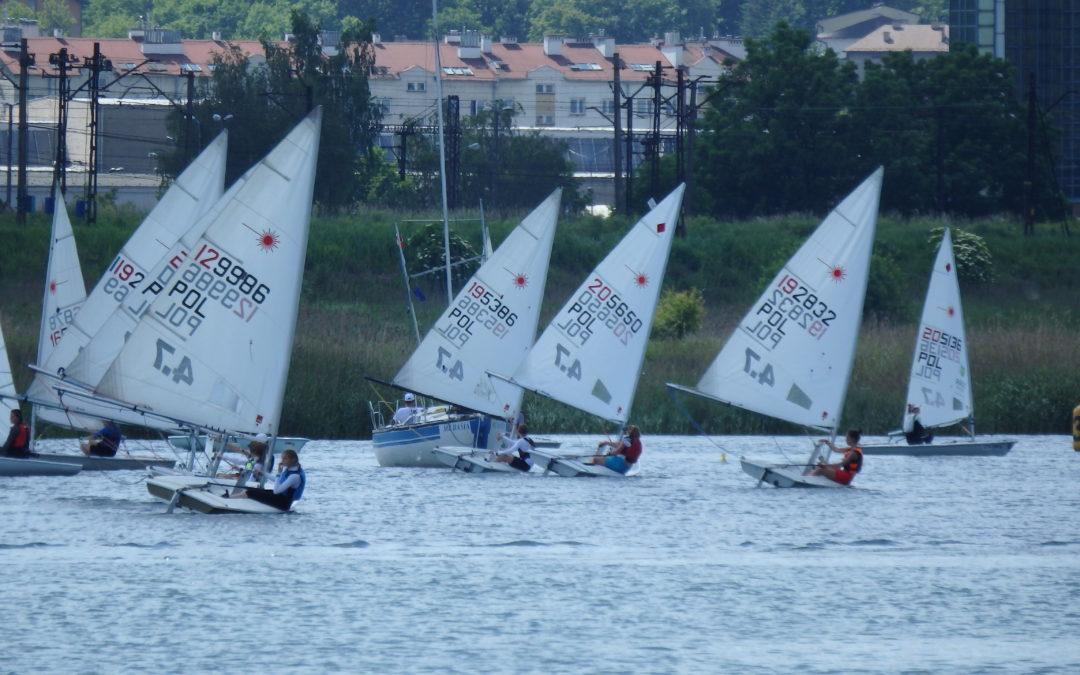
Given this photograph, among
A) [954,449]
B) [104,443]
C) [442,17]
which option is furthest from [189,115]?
[442,17]

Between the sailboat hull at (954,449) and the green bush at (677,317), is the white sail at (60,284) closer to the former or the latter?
the sailboat hull at (954,449)

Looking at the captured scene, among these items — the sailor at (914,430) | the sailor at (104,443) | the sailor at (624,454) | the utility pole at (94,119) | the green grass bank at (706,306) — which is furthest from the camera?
the utility pole at (94,119)

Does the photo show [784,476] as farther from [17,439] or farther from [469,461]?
[17,439]

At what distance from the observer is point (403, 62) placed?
493 feet

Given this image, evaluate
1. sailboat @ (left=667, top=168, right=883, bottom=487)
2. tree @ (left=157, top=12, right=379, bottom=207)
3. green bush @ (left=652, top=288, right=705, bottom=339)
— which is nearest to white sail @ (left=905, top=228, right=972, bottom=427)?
sailboat @ (left=667, top=168, right=883, bottom=487)

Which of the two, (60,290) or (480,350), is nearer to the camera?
(480,350)

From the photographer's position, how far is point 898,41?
565 feet

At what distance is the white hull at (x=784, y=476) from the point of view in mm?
38594

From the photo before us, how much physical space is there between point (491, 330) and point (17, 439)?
10.4 meters

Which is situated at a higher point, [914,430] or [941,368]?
[941,368]

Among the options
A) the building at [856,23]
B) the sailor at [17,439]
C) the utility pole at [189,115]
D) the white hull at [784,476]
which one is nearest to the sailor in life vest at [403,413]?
the sailor at [17,439]

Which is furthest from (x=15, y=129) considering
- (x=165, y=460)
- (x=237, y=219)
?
(x=237, y=219)

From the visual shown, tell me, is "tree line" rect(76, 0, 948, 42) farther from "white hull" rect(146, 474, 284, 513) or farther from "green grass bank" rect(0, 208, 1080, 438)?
"white hull" rect(146, 474, 284, 513)

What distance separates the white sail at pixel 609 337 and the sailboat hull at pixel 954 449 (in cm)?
891
